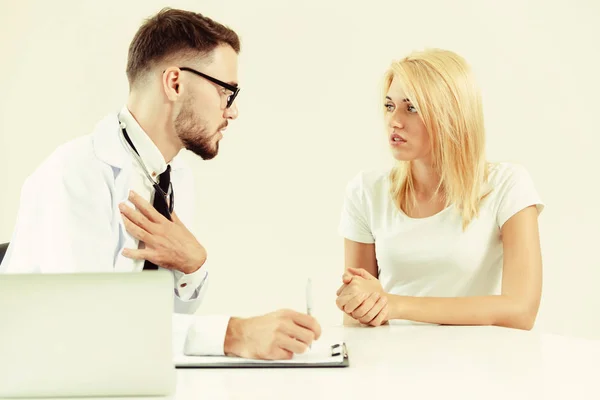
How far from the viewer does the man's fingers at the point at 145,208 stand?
200 cm

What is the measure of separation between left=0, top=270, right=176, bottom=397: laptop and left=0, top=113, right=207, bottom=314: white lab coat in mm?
542

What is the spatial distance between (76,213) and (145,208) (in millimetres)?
182

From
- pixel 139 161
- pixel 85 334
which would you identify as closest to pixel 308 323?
pixel 85 334

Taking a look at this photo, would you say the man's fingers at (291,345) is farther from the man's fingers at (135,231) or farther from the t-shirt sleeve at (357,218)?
the t-shirt sleeve at (357,218)

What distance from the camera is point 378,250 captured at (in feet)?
8.93

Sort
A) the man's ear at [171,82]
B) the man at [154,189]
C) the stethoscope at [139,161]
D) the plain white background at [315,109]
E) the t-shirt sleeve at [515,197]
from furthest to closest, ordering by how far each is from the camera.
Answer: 1. the plain white background at [315,109]
2. the t-shirt sleeve at [515,197]
3. the man's ear at [171,82]
4. the stethoscope at [139,161]
5. the man at [154,189]

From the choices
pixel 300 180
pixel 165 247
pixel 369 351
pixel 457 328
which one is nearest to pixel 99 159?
pixel 165 247

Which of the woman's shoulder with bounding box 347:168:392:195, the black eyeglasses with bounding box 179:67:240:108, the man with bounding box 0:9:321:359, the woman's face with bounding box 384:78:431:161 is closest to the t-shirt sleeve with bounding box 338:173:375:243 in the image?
the woman's shoulder with bounding box 347:168:392:195

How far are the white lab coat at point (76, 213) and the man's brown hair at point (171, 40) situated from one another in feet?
0.97

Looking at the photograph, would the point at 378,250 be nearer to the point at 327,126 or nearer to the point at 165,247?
the point at 165,247

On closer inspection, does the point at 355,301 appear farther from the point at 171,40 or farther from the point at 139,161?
the point at 171,40

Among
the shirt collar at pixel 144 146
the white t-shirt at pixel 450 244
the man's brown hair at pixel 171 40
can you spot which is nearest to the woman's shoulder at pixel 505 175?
the white t-shirt at pixel 450 244

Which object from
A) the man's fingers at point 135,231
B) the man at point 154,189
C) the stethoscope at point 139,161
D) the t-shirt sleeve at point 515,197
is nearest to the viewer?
the man at point 154,189

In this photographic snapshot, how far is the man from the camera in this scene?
1.67 m
